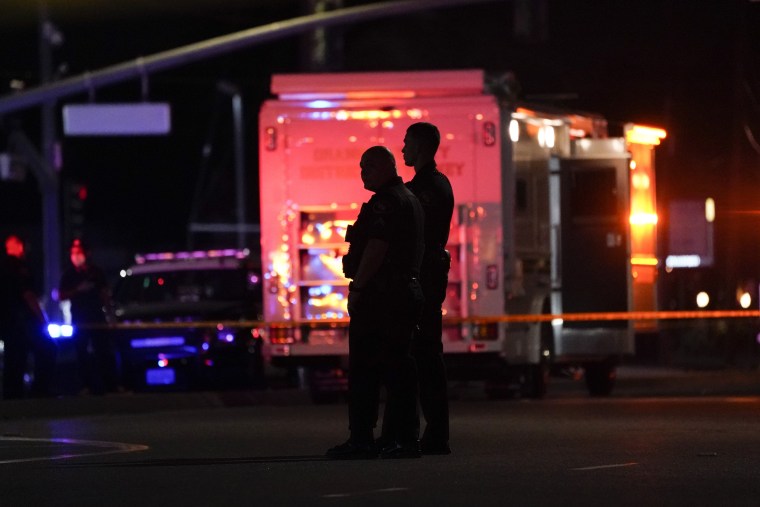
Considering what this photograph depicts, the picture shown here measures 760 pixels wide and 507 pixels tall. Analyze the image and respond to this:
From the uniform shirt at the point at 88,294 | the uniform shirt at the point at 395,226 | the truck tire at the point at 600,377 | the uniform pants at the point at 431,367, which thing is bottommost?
the truck tire at the point at 600,377

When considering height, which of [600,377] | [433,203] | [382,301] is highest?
[433,203]

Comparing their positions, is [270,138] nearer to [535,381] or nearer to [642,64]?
[535,381]

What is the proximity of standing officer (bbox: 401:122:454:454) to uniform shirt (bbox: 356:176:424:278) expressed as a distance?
418 millimetres

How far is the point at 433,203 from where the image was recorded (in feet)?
39.4

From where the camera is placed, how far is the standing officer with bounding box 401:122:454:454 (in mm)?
11922

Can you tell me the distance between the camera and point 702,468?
35.6 feet

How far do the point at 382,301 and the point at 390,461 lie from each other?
0.91 m

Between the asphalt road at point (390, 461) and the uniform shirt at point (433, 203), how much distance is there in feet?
4.27

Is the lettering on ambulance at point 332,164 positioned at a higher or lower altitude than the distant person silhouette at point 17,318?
higher

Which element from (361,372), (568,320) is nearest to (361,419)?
(361,372)

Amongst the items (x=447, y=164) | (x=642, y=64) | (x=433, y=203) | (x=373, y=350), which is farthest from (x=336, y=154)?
(x=642, y=64)

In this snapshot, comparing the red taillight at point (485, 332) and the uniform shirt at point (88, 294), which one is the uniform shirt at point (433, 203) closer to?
the red taillight at point (485, 332)

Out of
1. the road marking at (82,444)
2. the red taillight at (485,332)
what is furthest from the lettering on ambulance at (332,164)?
the road marking at (82,444)

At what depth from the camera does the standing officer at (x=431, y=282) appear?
11.9 metres
